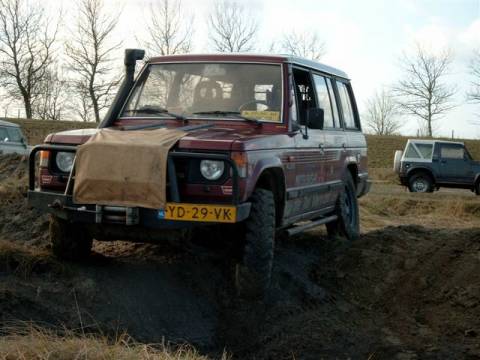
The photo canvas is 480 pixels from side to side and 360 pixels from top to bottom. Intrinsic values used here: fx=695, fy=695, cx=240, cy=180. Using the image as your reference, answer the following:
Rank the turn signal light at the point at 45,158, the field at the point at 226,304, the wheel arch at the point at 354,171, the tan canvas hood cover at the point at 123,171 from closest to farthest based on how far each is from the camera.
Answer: the field at the point at 226,304
the tan canvas hood cover at the point at 123,171
the turn signal light at the point at 45,158
the wheel arch at the point at 354,171

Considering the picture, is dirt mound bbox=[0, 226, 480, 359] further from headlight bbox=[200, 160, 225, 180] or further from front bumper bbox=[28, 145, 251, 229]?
headlight bbox=[200, 160, 225, 180]

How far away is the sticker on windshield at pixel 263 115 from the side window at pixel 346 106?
8.60 ft

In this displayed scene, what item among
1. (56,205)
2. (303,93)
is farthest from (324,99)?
(56,205)

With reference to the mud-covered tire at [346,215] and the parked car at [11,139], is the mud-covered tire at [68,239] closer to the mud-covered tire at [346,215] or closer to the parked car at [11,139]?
the mud-covered tire at [346,215]

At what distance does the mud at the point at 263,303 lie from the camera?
5215 mm

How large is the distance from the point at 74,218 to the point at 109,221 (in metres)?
0.34

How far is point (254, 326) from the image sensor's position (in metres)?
5.62

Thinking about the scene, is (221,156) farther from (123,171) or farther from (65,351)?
(65,351)

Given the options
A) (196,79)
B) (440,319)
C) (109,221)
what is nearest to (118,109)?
(196,79)

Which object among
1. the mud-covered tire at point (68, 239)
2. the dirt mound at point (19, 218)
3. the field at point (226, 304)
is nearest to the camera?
the field at point (226, 304)

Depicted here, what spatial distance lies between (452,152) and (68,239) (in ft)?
62.7

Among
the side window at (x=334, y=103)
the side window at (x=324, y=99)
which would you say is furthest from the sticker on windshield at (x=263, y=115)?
the side window at (x=334, y=103)

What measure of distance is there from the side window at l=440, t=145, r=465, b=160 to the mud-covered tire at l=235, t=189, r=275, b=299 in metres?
18.4

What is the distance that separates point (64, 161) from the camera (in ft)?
19.4
